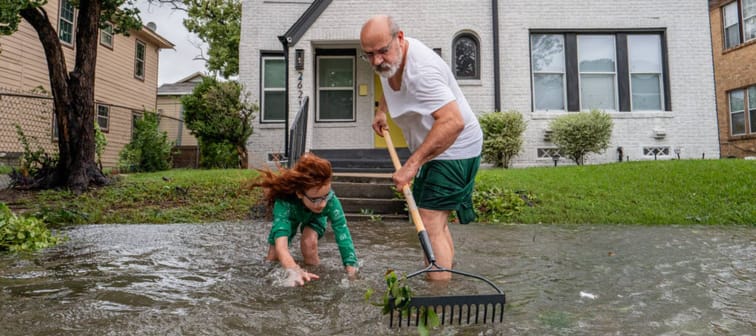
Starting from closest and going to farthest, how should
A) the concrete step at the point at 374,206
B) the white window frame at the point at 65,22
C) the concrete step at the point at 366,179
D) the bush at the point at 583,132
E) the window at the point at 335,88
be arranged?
1. the concrete step at the point at 374,206
2. the concrete step at the point at 366,179
3. the bush at the point at 583,132
4. the window at the point at 335,88
5. the white window frame at the point at 65,22

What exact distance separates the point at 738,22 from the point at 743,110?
3.29 metres

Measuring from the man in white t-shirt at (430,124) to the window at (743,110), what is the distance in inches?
735

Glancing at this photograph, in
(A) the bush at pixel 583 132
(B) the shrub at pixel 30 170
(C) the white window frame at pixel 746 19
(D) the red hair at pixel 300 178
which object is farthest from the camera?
(C) the white window frame at pixel 746 19

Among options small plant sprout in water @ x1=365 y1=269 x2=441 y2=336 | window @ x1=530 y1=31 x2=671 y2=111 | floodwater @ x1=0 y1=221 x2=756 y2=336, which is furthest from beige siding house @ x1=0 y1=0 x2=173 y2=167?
window @ x1=530 y1=31 x2=671 y2=111

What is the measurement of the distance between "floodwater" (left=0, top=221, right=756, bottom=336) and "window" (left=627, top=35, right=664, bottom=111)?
273 inches

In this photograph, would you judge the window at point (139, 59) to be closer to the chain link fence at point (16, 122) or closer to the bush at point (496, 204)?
the chain link fence at point (16, 122)

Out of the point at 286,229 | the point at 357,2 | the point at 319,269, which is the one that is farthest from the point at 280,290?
the point at 357,2

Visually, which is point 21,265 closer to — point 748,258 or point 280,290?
point 280,290

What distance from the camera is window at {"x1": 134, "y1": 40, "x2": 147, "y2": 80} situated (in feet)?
61.0

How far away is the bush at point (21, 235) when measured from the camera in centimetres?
415

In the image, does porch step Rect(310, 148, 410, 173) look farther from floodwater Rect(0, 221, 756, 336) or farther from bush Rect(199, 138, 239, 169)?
floodwater Rect(0, 221, 756, 336)

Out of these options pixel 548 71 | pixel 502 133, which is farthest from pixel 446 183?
pixel 548 71

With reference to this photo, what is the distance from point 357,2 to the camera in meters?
10.4

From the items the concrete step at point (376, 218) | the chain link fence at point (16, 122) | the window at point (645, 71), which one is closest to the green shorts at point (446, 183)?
the concrete step at point (376, 218)
